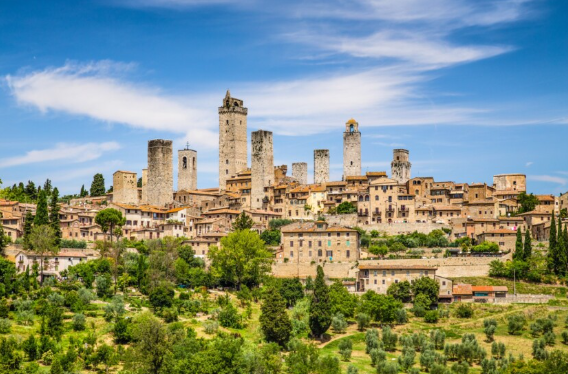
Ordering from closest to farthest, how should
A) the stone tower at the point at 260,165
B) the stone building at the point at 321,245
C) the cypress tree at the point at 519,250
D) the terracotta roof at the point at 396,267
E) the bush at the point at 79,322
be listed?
the bush at the point at 79,322 → the terracotta roof at the point at 396,267 → the cypress tree at the point at 519,250 → the stone building at the point at 321,245 → the stone tower at the point at 260,165

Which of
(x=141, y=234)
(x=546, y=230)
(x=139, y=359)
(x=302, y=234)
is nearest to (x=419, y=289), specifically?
(x=302, y=234)

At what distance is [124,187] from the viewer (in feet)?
324

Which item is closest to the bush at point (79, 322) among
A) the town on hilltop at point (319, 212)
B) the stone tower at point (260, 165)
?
the town on hilltop at point (319, 212)

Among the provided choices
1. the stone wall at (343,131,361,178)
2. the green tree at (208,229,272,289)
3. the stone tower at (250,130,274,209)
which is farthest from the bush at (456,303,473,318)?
the stone wall at (343,131,361,178)

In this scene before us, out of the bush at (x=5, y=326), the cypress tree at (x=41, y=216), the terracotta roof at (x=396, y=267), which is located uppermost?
the cypress tree at (x=41, y=216)

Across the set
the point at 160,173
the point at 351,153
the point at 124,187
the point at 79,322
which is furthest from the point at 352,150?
the point at 79,322

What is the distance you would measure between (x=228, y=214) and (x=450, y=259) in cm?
2513

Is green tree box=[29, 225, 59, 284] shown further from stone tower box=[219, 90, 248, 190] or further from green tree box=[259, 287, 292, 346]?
stone tower box=[219, 90, 248, 190]

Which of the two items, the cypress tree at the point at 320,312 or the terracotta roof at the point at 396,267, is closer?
the cypress tree at the point at 320,312

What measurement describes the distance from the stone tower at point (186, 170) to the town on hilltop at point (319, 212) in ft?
0.39

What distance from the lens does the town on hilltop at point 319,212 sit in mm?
74188

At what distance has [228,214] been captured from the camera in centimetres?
8881

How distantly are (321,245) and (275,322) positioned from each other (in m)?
17.3

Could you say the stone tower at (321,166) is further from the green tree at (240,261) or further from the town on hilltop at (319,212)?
the green tree at (240,261)
